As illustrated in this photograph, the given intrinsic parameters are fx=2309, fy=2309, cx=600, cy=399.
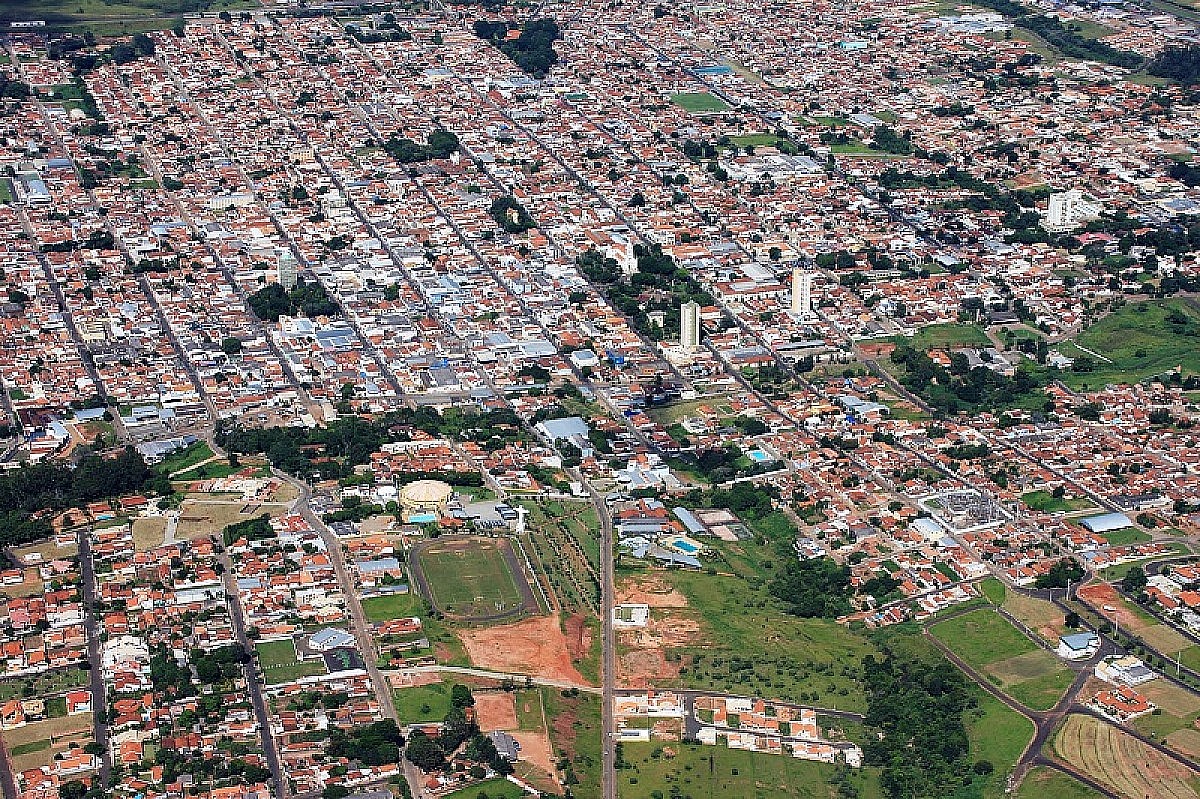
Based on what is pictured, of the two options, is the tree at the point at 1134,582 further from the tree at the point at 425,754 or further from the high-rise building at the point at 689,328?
the high-rise building at the point at 689,328

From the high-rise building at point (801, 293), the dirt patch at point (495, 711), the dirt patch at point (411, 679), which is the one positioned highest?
the dirt patch at point (411, 679)

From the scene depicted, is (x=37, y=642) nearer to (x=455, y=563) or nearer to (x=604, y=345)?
(x=455, y=563)

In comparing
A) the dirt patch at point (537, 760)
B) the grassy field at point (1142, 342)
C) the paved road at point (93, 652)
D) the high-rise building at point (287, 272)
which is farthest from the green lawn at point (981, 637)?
the high-rise building at point (287, 272)

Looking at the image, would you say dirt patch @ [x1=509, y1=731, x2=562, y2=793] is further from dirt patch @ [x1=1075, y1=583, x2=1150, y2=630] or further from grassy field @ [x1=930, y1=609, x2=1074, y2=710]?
dirt patch @ [x1=1075, y1=583, x2=1150, y2=630]

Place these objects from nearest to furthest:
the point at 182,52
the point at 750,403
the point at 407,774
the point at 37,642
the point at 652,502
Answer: the point at 407,774
the point at 37,642
the point at 652,502
the point at 750,403
the point at 182,52

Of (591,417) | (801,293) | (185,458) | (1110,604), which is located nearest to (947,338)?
(801,293)

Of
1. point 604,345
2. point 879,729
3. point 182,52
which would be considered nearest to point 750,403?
point 604,345

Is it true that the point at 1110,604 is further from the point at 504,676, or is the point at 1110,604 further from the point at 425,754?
the point at 425,754
